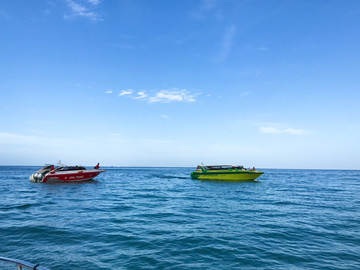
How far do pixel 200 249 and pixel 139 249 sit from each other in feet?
9.82

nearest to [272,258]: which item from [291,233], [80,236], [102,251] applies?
[291,233]

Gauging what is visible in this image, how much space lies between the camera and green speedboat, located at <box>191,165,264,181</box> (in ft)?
159

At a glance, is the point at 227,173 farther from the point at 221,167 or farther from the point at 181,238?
the point at 181,238

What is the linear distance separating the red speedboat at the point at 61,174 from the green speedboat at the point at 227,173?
89.0 ft


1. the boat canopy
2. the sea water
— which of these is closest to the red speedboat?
the sea water

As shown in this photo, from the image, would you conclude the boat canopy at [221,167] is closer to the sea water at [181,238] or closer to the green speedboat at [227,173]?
the green speedboat at [227,173]

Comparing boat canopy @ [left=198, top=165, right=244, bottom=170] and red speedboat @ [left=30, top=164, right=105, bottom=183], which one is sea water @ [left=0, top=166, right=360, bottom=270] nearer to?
red speedboat @ [left=30, top=164, right=105, bottom=183]

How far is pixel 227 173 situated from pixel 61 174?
36309mm

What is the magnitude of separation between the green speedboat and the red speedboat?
2714 cm

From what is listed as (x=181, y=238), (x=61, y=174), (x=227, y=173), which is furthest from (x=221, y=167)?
(x=181, y=238)

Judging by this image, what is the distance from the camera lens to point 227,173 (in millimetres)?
49281

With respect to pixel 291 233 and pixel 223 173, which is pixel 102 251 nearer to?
pixel 291 233

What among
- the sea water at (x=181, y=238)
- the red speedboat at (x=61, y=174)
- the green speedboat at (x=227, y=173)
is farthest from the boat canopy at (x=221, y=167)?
the sea water at (x=181, y=238)

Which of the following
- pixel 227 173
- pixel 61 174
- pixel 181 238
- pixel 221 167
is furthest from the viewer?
pixel 221 167
